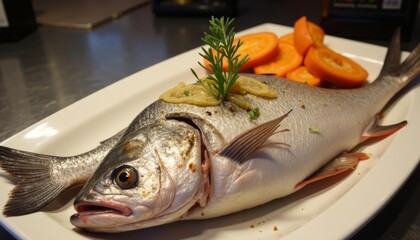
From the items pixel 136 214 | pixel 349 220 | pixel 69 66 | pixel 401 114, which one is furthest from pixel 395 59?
pixel 69 66

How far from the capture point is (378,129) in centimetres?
118

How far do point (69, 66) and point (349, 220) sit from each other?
1.73 meters

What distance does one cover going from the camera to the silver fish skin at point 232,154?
2.73 ft

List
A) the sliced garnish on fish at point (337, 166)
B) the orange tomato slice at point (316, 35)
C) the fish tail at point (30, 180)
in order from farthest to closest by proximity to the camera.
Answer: the orange tomato slice at point (316, 35) < the sliced garnish on fish at point (337, 166) < the fish tail at point (30, 180)

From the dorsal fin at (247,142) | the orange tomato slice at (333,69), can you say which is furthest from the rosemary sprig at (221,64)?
the orange tomato slice at (333,69)

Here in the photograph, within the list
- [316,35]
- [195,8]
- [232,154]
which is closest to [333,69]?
[316,35]

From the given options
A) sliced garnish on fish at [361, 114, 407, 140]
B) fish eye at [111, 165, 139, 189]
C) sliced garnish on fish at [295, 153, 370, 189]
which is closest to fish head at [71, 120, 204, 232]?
fish eye at [111, 165, 139, 189]

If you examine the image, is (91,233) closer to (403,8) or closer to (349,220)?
(349,220)

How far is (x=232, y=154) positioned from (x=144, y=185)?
20cm

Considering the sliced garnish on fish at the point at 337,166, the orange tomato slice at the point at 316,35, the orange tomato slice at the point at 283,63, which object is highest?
the orange tomato slice at the point at 316,35

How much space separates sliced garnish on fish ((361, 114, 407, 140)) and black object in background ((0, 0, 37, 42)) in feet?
6.10

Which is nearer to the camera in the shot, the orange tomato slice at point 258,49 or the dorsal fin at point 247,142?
the dorsal fin at point 247,142

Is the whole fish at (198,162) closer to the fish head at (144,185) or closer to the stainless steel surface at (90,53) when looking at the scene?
the fish head at (144,185)

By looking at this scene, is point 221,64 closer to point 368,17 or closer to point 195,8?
point 368,17
